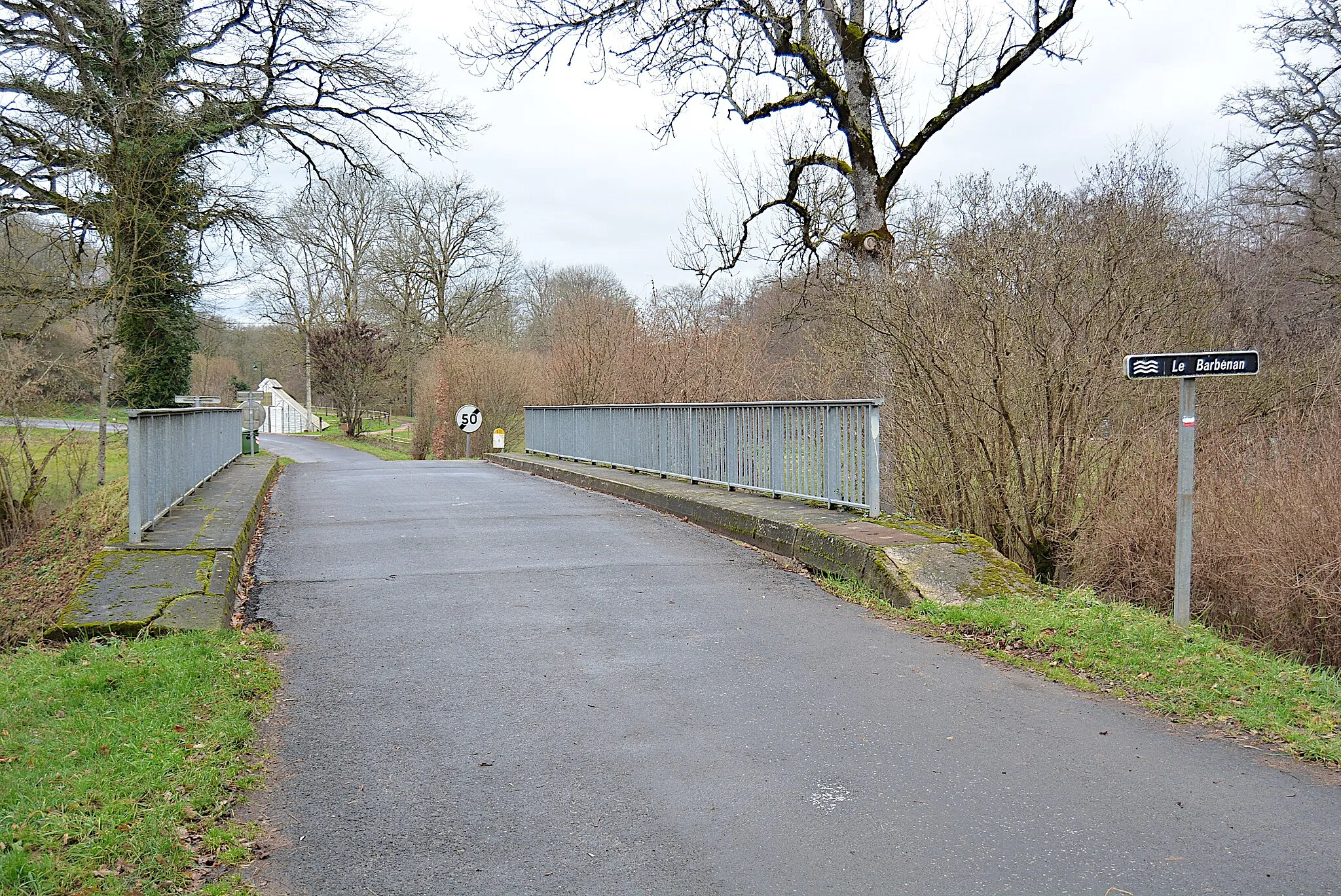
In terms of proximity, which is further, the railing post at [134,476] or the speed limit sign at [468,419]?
the speed limit sign at [468,419]

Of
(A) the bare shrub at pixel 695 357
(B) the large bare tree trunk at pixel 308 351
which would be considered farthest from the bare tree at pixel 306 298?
(A) the bare shrub at pixel 695 357

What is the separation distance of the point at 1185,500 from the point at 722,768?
3.98 meters

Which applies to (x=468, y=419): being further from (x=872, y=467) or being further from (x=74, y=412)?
(x=872, y=467)

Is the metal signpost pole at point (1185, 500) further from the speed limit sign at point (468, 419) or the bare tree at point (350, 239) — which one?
the bare tree at point (350, 239)

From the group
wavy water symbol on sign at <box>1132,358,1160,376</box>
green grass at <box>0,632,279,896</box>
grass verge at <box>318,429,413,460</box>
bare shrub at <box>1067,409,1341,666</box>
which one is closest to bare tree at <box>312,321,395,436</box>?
grass verge at <box>318,429,413,460</box>

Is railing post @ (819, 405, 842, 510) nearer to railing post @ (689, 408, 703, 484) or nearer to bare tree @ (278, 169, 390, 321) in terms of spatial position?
railing post @ (689, 408, 703, 484)

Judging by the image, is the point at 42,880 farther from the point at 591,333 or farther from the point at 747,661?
the point at 591,333

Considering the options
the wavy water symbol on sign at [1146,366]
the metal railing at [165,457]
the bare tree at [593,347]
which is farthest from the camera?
the bare tree at [593,347]

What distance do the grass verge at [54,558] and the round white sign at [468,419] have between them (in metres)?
13.5

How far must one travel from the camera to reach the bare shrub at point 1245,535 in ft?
24.7

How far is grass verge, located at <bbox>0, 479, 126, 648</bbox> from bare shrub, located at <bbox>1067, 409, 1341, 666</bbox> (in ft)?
28.9

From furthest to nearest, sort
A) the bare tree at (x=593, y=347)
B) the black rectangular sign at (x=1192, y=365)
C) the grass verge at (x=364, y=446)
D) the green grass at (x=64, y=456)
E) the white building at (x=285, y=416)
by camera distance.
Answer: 1. the white building at (x=285, y=416)
2. the grass verge at (x=364, y=446)
3. the bare tree at (x=593, y=347)
4. the green grass at (x=64, y=456)
5. the black rectangular sign at (x=1192, y=365)

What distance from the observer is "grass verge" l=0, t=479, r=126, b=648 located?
31.8 ft

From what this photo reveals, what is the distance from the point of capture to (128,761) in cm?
401
